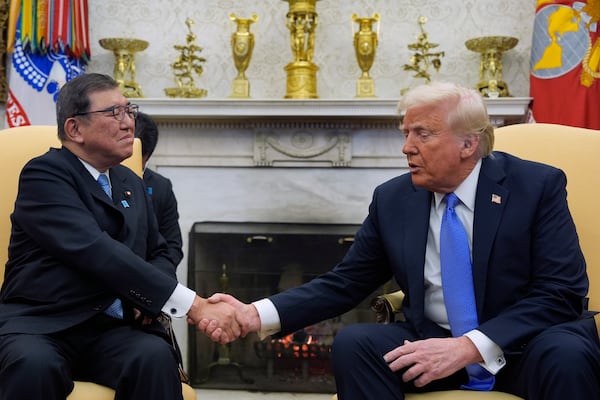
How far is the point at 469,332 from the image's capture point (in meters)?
1.99

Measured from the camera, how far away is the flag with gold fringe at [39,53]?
4410mm

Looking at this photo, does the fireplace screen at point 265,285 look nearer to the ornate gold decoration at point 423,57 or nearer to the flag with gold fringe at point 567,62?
the ornate gold decoration at point 423,57

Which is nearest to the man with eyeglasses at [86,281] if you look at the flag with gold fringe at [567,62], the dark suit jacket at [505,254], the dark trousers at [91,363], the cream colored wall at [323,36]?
the dark trousers at [91,363]

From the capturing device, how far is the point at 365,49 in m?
4.34

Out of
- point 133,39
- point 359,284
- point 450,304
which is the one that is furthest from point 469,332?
point 133,39

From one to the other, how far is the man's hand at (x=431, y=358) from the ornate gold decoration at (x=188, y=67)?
2.85m

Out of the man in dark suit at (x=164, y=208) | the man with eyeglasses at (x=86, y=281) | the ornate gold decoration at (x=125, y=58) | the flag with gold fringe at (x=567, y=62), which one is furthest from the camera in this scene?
the ornate gold decoration at (x=125, y=58)

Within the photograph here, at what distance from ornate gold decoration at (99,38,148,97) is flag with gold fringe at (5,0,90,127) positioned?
7.8 inches

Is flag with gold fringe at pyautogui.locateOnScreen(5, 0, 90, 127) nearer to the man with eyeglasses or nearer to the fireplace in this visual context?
the fireplace

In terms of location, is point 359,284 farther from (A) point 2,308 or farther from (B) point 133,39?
(B) point 133,39

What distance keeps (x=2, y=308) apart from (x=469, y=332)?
4.20ft

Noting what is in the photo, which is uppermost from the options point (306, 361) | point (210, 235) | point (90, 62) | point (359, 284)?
point (90, 62)

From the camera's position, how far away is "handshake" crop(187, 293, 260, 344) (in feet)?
7.64

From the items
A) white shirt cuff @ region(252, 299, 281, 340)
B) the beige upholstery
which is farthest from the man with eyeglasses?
the beige upholstery
